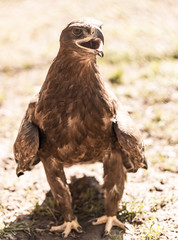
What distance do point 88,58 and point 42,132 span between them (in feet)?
3.10

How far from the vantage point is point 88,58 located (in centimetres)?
362

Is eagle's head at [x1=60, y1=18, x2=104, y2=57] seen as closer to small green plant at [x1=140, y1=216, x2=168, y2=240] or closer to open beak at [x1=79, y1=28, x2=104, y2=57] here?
open beak at [x1=79, y1=28, x2=104, y2=57]

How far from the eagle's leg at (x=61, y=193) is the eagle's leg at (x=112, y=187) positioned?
31cm

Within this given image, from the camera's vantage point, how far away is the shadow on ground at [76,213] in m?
4.48

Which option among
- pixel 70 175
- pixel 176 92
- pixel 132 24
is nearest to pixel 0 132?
pixel 70 175

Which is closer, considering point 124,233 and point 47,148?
point 47,148

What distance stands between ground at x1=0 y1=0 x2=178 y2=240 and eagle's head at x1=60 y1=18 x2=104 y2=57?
7.19 feet

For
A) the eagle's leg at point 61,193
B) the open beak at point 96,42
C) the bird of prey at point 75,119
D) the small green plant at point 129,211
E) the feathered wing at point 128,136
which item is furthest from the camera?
the small green plant at point 129,211

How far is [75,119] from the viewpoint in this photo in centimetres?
384

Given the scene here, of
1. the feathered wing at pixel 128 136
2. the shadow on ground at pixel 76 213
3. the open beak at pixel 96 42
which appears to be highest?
the open beak at pixel 96 42

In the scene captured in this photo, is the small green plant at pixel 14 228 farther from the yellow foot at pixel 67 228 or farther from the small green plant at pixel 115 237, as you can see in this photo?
the small green plant at pixel 115 237

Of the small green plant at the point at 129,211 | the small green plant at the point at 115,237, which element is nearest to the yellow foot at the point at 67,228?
the small green plant at the point at 115,237

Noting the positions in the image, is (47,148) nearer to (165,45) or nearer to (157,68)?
(157,68)

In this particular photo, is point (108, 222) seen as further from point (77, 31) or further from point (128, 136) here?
point (77, 31)
